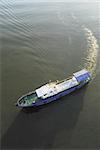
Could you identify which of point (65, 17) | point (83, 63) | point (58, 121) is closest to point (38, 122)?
point (58, 121)

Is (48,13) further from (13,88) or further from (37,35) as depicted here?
(13,88)

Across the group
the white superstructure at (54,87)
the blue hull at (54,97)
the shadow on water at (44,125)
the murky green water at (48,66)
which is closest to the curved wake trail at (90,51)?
the murky green water at (48,66)

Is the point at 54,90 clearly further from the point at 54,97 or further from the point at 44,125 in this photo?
the point at 44,125

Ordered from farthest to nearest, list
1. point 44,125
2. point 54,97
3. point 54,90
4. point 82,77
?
point 82,77
point 54,90
point 54,97
point 44,125

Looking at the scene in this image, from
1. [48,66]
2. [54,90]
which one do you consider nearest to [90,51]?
[48,66]

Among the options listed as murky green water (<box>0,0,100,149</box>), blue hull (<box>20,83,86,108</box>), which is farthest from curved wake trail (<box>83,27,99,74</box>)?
blue hull (<box>20,83,86,108</box>)

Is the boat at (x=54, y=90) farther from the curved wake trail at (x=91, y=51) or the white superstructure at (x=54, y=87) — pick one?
the curved wake trail at (x=91, y=51)
